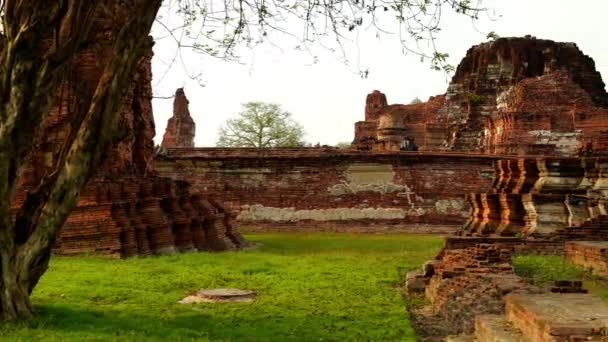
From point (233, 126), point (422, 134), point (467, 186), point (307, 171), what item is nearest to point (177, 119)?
point (233, 126)

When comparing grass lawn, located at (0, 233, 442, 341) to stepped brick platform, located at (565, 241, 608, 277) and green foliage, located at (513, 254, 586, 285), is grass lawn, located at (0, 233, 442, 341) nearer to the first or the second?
green foliage, located at (513, 254, 586, 285)

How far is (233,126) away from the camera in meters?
42.4

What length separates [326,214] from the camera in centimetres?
1980

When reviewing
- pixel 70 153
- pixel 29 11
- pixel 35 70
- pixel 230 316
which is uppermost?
pixel 29 11

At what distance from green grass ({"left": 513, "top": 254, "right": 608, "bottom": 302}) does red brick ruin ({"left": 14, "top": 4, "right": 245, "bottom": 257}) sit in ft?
19.0

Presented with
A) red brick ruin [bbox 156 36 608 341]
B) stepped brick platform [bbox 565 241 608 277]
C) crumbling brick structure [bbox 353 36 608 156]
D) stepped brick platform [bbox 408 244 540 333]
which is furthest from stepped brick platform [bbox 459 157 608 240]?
crumbling brick structure [bbox 353 36 608 156]

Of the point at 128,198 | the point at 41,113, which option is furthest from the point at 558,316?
the point at 128,198

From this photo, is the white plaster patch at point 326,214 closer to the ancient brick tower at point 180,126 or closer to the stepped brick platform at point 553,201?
the stepped brick platform at point 553,201

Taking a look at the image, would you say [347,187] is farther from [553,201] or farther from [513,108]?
[553,201]

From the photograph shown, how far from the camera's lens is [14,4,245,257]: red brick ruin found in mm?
11672

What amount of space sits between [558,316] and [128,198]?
9.23 metres

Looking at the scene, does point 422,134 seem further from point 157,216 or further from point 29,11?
point 29,11

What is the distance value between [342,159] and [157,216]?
8.13 meters

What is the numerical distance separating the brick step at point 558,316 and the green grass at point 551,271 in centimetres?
183
